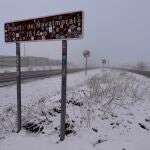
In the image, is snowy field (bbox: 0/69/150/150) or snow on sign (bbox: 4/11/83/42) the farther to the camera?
snowy field (bbox: 0/69/150/150)

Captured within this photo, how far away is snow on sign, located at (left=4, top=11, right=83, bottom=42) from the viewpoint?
491cm

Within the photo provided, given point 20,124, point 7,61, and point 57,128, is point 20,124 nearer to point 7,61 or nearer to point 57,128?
point 57,128

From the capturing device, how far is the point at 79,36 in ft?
15.8

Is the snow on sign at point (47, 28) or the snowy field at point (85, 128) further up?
the snow on sign at point (47, 28)

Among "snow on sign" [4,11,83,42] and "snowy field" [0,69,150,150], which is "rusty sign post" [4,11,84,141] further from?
"snowy field" [0,69,150,150]

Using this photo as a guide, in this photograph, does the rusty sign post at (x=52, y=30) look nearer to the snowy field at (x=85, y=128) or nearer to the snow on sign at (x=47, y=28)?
the snow on sign at (x=47, y=28)

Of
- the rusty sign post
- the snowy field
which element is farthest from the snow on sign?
the snowy field

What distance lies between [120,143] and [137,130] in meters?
0.96

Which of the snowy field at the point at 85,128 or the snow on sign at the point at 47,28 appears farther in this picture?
the snowy field at the point at 85,128

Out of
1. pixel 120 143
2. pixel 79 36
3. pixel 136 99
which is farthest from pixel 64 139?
pixel 136 99

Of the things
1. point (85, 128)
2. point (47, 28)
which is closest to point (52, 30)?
point (47, 28)

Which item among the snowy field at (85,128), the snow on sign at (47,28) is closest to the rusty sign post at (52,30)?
the snow on sign at (47,28)

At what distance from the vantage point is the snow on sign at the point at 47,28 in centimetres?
491

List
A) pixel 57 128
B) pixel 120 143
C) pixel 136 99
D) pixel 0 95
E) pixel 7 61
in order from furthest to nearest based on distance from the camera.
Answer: pixel 7 61, pixel 0 95, pixel 136 99, pixel 57 128, pixel 120 143
